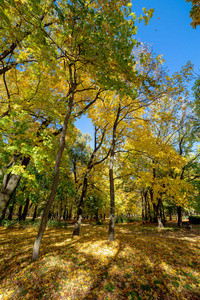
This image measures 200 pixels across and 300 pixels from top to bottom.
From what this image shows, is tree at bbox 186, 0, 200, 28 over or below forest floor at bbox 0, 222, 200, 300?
over

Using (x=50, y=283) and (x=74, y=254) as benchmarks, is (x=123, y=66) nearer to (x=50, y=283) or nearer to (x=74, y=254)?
(x=50, y=283)

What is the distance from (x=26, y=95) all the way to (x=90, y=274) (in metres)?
7.23

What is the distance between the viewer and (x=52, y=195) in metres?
4.56

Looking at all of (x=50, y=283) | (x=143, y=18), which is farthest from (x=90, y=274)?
(x=143, y=18)

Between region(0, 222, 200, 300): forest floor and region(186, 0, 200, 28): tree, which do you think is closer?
region(186, 0, 200, 28): tree

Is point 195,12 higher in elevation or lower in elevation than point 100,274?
higher

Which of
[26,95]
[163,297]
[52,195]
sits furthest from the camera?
[26,95]

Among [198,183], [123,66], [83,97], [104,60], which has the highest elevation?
[83,97]

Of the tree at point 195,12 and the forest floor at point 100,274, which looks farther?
the forest floor at point 100,274

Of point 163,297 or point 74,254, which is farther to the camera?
point 74,254

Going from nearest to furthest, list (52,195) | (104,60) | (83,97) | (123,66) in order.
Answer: (123,66) < (104,60) < (52,195) < (83,97)

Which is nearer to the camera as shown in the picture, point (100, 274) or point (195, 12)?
point (195, 12)

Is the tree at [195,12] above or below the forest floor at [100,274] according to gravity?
above

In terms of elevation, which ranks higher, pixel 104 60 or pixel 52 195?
pixel 104 60
